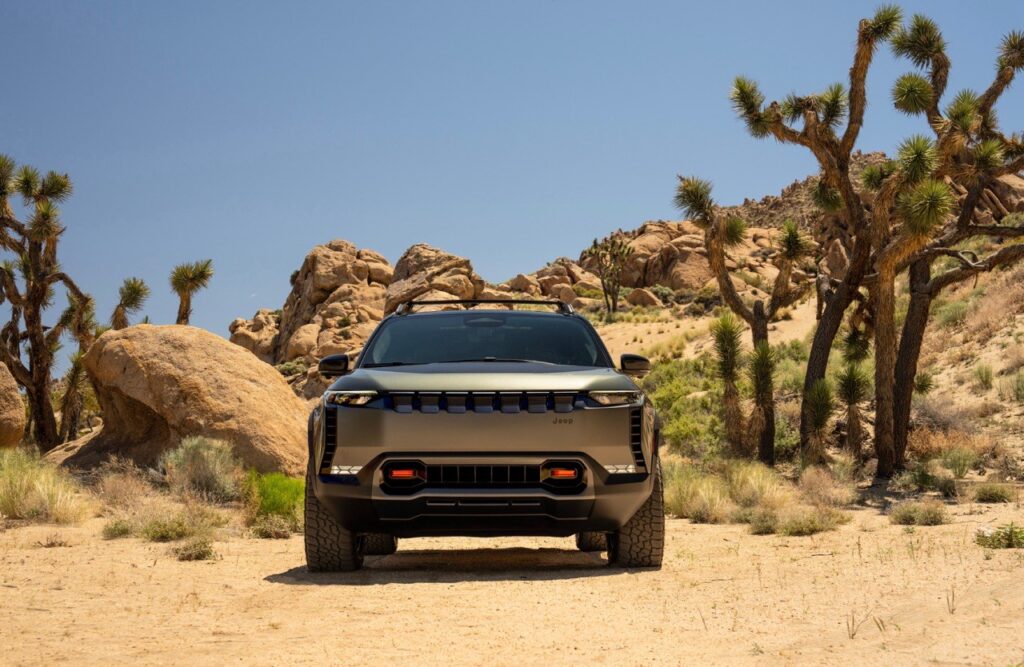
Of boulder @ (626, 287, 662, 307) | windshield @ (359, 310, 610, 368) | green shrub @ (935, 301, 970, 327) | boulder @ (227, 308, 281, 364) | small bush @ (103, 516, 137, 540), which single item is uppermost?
boulder @ (626, 287, 662, 307)

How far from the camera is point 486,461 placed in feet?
21.5

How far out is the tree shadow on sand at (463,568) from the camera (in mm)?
7180

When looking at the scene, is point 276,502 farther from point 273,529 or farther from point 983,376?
point 983,376

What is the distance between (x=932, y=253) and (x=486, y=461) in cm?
1461

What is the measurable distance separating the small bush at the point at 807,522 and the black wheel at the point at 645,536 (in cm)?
320

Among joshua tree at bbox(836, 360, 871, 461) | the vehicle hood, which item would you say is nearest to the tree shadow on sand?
the vehicle hood

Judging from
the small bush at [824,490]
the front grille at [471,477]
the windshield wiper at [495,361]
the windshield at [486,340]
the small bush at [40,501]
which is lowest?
the small bush at [824,490]

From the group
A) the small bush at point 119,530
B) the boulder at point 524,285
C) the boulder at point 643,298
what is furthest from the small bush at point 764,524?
the boulder at point 524,285

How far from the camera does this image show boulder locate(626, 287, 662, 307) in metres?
64.1

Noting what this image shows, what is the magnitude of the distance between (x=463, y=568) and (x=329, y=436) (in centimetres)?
170

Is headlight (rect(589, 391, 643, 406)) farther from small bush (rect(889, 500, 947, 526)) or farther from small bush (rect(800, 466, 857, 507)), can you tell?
small bush (rect(800, 466, 857, 507))

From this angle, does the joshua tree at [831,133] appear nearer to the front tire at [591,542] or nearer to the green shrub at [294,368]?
the front tire at [591,542]

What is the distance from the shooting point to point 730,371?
19.7m

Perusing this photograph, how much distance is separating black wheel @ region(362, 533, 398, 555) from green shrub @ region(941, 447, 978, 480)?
37.5 ft
